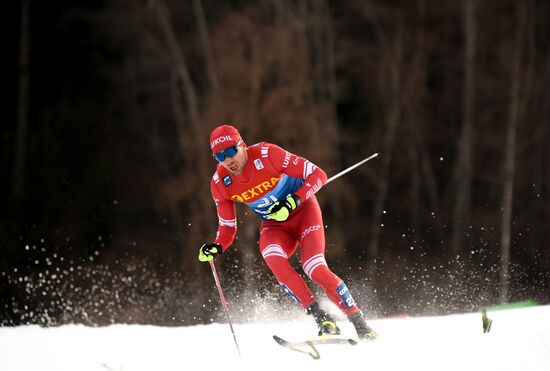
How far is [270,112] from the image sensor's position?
16.8 metres

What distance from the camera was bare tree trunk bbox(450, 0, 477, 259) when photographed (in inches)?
740

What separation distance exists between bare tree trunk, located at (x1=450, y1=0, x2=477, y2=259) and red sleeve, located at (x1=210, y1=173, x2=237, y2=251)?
12871 mm

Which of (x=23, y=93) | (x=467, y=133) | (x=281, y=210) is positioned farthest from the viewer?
(x=23, y=93)

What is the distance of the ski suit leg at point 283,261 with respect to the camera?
19.7 ft

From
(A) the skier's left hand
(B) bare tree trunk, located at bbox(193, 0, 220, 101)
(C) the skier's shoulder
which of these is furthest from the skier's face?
(B) bare tree trunk, located at bbox(193, 0, 220, 101)

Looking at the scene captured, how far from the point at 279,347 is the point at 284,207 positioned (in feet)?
3.27

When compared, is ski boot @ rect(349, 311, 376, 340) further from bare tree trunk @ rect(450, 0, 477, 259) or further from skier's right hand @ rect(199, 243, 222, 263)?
bare tree trunk @ rect(450, 0, 477, 259)

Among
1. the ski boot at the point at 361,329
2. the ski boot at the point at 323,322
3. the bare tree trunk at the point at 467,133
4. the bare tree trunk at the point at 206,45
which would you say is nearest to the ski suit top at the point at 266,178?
the ski boot at the point at 323,322

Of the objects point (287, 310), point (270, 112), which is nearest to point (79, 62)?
point (270, 112)

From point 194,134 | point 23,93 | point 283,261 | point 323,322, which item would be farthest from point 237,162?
point 23,93

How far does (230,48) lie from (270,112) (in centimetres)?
199

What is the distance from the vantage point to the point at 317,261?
5973mm

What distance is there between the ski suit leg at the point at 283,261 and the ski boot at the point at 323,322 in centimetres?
5

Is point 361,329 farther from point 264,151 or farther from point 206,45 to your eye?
point 206,45
